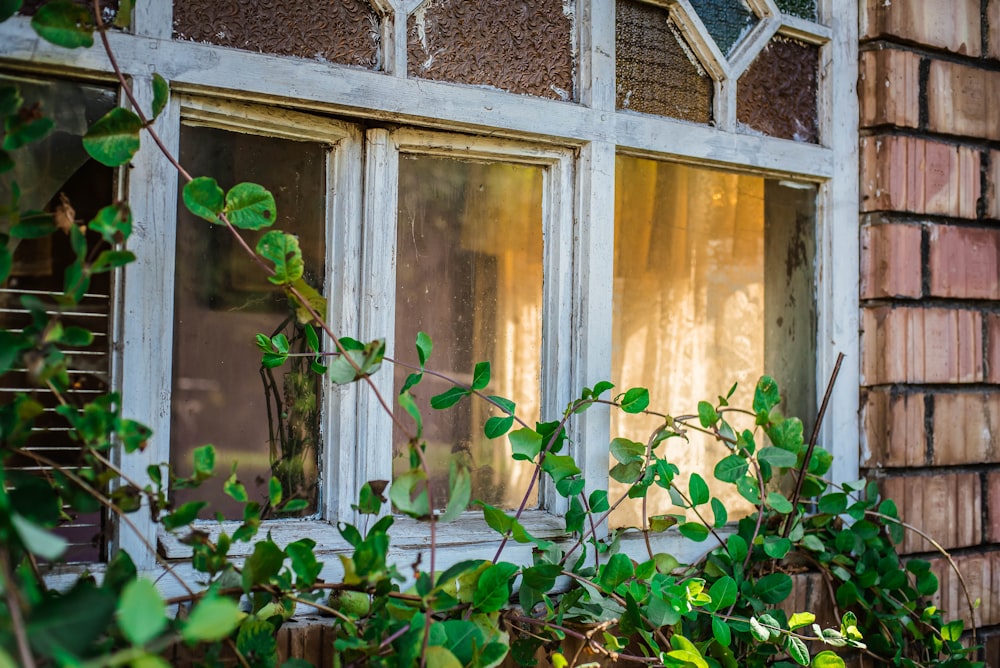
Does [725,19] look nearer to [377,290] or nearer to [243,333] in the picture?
[377,290]

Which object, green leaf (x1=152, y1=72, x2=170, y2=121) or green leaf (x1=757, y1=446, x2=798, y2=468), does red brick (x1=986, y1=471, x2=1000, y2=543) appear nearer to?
green leaf (x1=757, y1=446, x2=798, y2=468)

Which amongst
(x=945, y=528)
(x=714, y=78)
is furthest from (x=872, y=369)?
(x=714, y=78)

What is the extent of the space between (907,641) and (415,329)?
1.38 m

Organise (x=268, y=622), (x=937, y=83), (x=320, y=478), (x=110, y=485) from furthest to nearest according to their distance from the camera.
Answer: (x=937, y=83)
(x=320, y=478)
(x=110, y=485)
(x=268, y=622)

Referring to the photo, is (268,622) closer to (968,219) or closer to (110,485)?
(110,485)

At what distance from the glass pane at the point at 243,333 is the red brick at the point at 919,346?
133cm

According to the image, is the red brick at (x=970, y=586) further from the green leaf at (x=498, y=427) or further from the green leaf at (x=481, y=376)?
the green leaf at (x=481, y=376)

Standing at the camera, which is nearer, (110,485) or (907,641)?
(110,485)

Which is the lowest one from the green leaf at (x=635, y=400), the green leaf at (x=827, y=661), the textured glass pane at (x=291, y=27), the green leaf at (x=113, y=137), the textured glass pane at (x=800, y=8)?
the green leaf at (x=827, y=661)

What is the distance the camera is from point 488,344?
6.25 ft

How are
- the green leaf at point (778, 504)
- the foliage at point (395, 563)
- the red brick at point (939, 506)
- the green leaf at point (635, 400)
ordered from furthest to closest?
the red brick at point (939, 506) → the green leaf at point (778, 504) → the green leaf at point (635, 400) → the foliage at point (395, 563)

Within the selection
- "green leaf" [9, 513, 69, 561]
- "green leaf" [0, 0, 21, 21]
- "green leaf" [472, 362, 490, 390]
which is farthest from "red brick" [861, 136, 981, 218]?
"green leaf" [9, 513, 69, 561]

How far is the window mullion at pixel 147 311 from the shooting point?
58.7 inches

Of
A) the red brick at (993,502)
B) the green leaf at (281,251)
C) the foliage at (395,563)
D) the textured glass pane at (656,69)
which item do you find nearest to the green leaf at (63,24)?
the foliage at (395,563)
